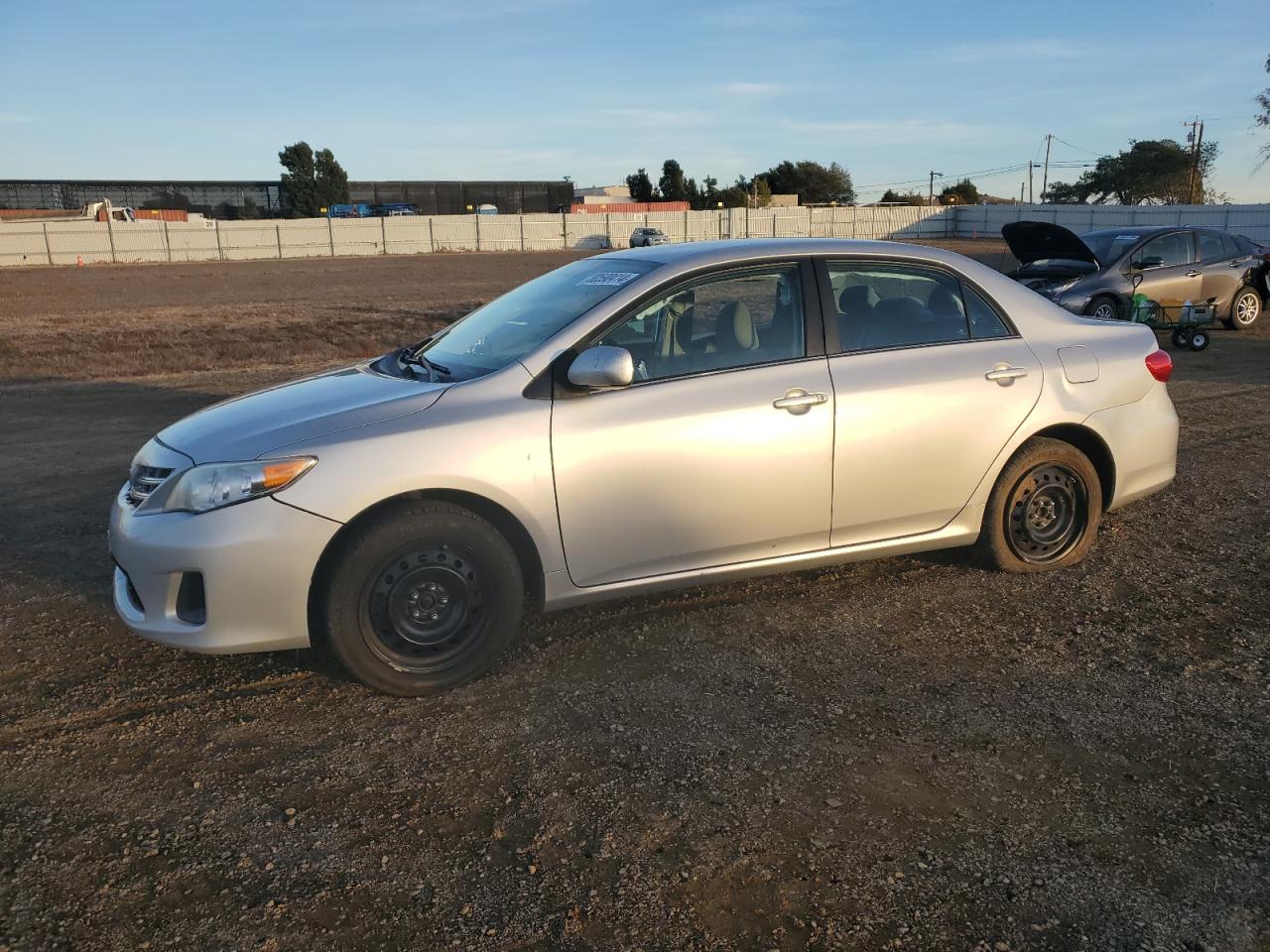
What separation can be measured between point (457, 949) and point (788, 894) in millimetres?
888

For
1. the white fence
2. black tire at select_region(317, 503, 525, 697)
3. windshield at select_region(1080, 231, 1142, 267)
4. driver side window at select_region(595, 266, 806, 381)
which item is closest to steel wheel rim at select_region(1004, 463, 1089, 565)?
driver side window at select_region(595, 266, 806, 381)

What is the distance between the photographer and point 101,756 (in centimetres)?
350

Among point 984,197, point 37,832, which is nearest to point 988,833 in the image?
point 37,832

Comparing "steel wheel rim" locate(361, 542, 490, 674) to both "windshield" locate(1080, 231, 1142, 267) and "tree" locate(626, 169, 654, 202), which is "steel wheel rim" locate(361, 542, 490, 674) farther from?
"tree" locate(626, 169, 654, 202)

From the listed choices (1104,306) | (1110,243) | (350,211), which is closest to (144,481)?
(1104,306)

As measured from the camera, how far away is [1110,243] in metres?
13.7

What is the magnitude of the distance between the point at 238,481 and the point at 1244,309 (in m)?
15.5

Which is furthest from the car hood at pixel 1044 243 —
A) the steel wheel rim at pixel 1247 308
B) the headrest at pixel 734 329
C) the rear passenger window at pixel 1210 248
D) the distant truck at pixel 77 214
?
the distant truck at pixel 77 214

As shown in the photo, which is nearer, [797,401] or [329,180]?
[797,401]

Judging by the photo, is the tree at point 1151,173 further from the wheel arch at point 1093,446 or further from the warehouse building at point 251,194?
the wheel arch at point 1093,446

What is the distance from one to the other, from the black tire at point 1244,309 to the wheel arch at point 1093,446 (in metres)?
11.6

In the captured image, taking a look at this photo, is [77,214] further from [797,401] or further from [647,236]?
[797,401]

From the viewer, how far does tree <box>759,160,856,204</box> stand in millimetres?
98500

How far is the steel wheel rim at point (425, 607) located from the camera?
3791mm
